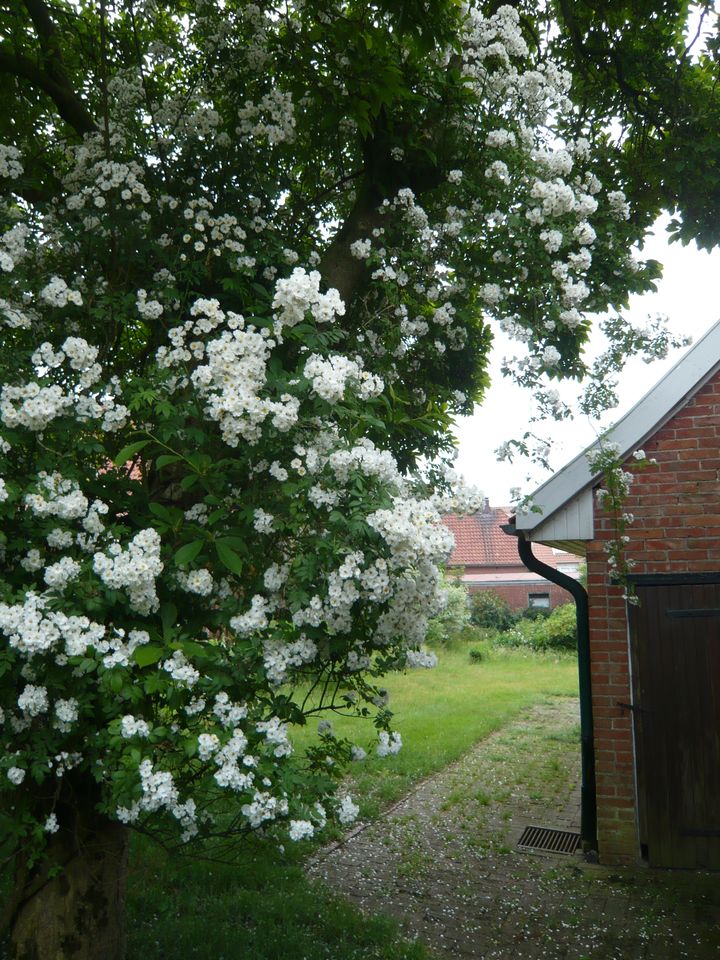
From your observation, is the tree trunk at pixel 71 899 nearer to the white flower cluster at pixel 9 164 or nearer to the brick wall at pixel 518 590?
the white flower cluster at pixel 9 164

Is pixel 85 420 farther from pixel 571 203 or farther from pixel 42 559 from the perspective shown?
pixel 571 203

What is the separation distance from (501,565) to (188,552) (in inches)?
1299

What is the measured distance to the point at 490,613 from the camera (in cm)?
2809

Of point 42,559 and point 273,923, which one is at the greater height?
point 42,559

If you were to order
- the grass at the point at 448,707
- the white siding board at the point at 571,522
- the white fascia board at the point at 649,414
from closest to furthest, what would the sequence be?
1. the white fascia board at the point at 649,414
2. the white siding board at the point at 571,522
3. the grass at the point at 448,707

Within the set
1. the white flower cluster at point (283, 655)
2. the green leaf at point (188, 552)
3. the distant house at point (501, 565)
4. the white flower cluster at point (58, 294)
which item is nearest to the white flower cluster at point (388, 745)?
the white flower cluster at point (283, 655)

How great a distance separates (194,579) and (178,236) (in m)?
2.00

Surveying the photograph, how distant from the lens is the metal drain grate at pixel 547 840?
7289mm

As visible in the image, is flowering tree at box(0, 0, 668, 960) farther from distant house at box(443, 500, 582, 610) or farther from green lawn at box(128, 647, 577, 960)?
distant house at box(443, 500, 582, 610)

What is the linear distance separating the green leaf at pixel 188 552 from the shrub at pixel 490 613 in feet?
82.0

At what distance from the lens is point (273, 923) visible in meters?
5.26

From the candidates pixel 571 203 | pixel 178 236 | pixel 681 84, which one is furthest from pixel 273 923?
pixel 681 84

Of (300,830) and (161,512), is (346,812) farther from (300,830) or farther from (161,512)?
(161,512)

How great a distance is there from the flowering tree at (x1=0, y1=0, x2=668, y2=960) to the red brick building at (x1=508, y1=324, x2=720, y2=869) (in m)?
1.74
